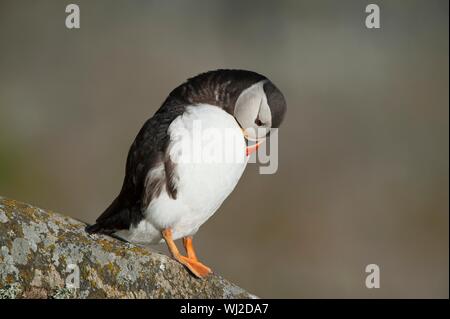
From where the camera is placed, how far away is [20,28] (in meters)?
21.3

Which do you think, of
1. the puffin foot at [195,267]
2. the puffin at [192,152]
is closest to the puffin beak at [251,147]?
the puffin at [192,152]

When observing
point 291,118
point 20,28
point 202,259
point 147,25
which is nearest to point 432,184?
point 291,118

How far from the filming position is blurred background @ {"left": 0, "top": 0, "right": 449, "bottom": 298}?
16297 mm

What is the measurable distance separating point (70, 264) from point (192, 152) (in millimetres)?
1464

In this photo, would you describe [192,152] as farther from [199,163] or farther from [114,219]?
[114,219]

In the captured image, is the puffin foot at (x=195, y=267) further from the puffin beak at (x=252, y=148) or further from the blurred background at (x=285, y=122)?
the blurred background at (x=285, y=122)

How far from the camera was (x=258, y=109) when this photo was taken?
7102 mm

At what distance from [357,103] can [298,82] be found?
143 cm

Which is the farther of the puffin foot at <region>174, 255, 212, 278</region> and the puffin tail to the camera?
the puffin tail

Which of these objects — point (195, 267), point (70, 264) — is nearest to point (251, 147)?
point (195, 267)

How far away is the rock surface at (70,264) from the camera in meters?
5.60

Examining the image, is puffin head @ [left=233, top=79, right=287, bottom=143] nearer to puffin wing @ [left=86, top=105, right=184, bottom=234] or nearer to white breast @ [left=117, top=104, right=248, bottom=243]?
white breast @ [left=117, top=104, right=248, bottom=243]

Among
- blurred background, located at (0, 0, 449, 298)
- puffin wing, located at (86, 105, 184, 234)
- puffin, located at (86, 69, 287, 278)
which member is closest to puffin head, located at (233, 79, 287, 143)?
puffin, located at (86, 69, 287, 278)

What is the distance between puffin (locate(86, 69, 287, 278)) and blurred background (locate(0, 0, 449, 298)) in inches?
303
